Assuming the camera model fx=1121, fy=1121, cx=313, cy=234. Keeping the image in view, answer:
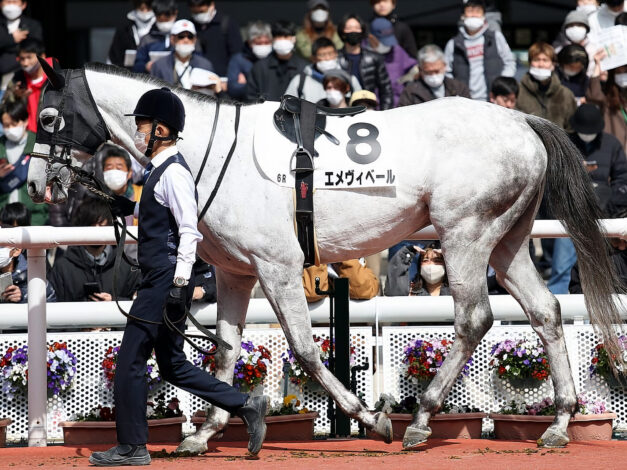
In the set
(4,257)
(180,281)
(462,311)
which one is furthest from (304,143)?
(4,257)

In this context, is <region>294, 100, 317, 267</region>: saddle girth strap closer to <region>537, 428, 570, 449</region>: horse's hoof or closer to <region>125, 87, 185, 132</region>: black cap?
<region>125, 87, 185, 132</region>: black cap

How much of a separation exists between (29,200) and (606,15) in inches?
264

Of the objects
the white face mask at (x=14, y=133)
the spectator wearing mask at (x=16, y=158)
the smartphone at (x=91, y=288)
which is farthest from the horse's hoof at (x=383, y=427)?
the white face mask at (x=14, y=133)

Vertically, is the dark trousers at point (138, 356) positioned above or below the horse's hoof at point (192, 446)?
above

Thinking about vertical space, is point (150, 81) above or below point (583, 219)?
above

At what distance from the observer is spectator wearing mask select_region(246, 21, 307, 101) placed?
11656mm

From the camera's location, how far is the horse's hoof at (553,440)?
21.1 ft

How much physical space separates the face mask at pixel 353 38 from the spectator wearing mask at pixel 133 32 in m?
2.32

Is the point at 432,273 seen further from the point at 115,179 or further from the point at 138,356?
the point at 115,179

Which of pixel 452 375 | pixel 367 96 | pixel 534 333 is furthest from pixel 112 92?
pixel 367 96

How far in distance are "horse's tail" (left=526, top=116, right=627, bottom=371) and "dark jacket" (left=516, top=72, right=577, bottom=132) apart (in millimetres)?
4405

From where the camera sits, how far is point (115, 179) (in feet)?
32.1

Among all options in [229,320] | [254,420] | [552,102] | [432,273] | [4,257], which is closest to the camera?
[254,420]

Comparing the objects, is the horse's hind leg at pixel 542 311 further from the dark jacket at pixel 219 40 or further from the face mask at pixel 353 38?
the dark jacket at pixel 219 40
